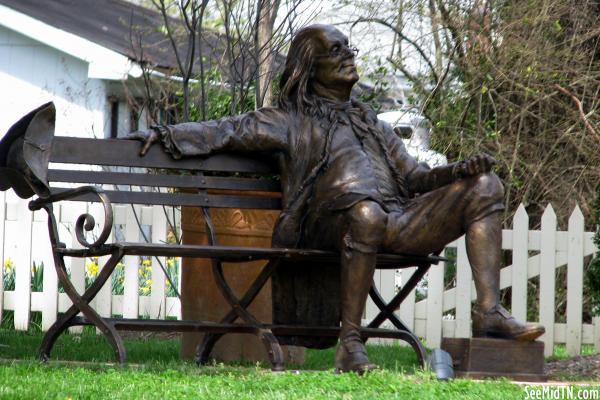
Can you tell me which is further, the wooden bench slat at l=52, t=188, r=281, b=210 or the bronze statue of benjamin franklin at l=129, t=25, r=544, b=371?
the wooden bench slat at l=52, t=188, r=281, b=210

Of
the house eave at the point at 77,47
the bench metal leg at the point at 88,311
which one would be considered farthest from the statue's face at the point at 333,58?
the house eave at the point at 77,47

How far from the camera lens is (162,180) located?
6.13 m

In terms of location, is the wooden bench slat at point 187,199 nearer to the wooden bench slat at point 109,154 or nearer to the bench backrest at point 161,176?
the bench backrest at point 161,176

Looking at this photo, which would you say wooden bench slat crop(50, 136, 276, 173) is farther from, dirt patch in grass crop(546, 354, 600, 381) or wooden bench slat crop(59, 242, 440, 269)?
dirt patch in grass crop(546, 354, 600, 381)

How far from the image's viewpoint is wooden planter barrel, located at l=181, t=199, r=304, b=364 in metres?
6.48

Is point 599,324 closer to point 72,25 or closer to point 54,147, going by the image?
point 54,147

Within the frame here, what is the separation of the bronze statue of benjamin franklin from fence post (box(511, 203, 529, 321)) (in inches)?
94.4

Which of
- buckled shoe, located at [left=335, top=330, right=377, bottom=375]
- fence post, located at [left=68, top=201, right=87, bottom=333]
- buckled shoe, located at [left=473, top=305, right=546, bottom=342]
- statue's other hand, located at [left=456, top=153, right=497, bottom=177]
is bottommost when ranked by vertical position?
buckled shoe, located at [left=335, top=330, right=377, bottom=375]

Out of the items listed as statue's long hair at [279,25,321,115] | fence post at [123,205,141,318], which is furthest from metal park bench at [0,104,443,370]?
fence post at [123,205,141,318]

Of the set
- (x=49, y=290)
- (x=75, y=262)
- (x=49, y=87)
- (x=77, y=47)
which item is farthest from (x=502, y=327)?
(x=49, y=87)

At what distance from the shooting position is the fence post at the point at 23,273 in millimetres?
8523

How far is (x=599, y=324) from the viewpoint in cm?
844

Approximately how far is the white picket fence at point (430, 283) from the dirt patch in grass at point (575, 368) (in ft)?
2.89

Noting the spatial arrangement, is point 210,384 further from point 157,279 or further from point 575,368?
point 157,279
